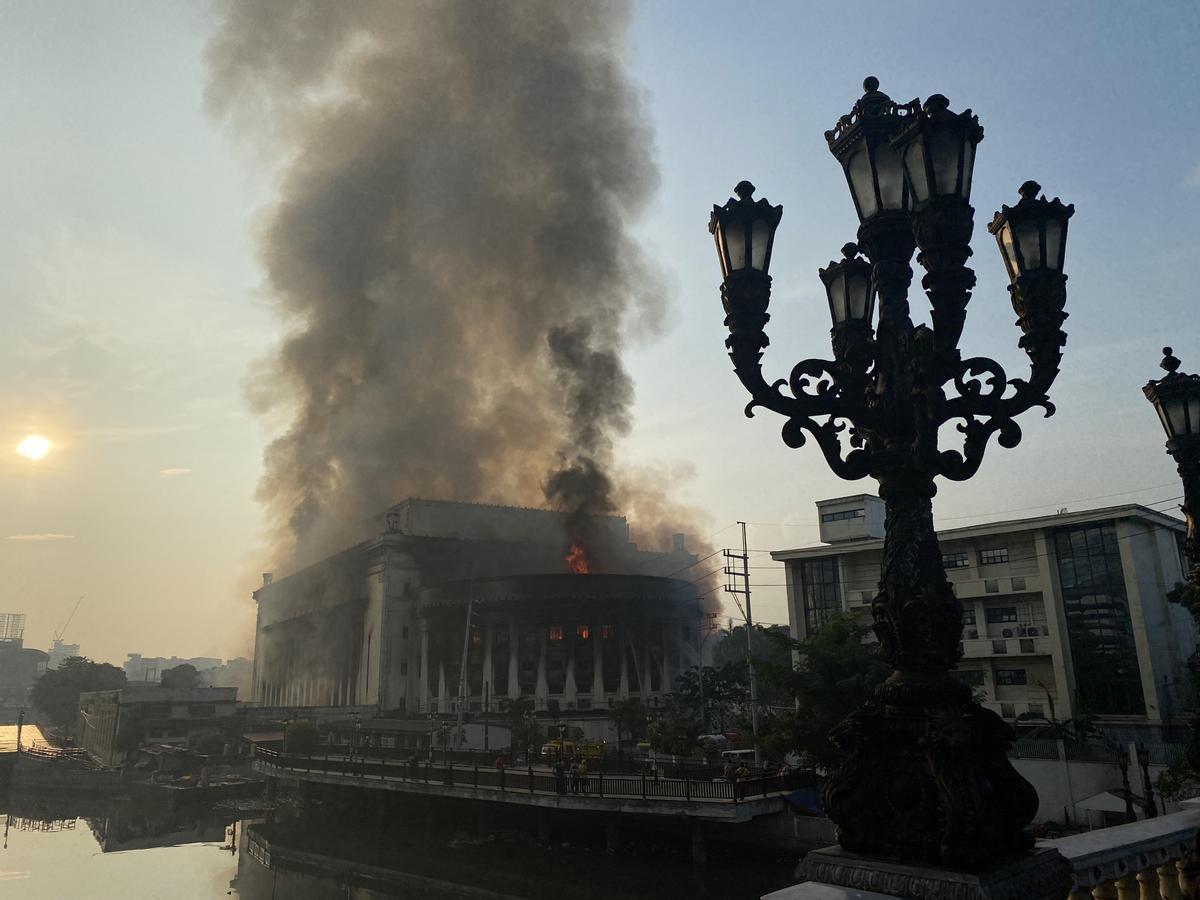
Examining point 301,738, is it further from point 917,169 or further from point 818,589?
point 917,169

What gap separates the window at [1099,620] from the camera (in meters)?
39.5

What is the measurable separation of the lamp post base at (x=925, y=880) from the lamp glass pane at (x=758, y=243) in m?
4.79

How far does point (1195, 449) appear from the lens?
32.4 ft

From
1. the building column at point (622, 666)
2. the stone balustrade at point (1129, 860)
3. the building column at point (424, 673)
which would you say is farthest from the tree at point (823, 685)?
the building column at point (424, 673)

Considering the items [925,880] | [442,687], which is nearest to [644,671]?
[442,687]

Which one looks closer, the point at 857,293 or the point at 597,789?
the point at 857,293

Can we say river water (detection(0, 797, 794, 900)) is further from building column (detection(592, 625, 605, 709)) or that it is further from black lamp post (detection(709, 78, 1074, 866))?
building column (detection(592, 625, 605, 709))

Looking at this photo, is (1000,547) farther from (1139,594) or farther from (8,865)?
(8,865)

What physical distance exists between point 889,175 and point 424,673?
90.7m

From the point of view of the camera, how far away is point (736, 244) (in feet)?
24.1

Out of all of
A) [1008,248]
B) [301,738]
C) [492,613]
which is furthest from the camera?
[492,613]

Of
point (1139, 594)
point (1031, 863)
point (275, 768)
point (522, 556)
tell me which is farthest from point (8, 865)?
point (522, 556)

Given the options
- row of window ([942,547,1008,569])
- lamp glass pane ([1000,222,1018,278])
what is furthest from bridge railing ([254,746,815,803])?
lamp glass pane ([1000,222,1018,278])

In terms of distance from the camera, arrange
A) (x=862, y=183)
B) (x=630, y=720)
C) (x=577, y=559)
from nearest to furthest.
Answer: (x=862, y=183) → (x=630, y=720) → (x=577, y=559)
